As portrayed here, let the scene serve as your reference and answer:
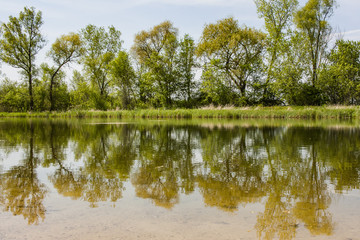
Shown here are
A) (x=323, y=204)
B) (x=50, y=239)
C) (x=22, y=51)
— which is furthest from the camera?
(x=22, y=51)

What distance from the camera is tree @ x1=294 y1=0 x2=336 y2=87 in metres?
34.1

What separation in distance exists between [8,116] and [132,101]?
16898 millimetres

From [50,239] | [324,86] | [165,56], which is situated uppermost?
[165,56]

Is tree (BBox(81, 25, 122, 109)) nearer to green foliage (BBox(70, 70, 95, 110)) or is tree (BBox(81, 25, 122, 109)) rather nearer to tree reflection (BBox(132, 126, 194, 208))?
green foliage (BBox(70, 70, 95, 110))

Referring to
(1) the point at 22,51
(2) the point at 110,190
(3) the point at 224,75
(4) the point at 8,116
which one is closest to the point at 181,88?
(3) the point at 224,75

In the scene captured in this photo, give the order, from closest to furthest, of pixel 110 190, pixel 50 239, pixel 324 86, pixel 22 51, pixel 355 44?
pixel 50 239 < pixel 110 190 < pixel 324 86 < pixel 355 44 < pixel 22 51

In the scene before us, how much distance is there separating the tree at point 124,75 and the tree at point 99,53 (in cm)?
111

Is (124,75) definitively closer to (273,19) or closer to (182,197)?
(273,19)

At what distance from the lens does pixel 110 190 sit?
4043 mm

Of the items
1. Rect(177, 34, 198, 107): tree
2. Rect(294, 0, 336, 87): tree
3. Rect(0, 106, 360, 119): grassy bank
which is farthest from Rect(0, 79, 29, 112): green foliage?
Rect(294, 0, 336, 87): tree

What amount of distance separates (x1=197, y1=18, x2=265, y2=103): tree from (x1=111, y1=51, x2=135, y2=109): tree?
36.9 feet

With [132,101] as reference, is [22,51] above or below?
above

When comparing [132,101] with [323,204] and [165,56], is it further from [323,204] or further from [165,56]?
[323,204]

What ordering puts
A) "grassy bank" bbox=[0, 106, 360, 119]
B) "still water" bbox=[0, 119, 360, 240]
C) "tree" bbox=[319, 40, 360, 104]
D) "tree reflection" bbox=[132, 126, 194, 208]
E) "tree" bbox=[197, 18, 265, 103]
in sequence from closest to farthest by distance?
"still water" bbox=[0, 119, 360, 240] < "tree reflection" bbox=[132, 126, 194, 208] < "grassy bank" bbox=[0, 106, 360, 119] < "tree" bbox=[319, 40, 360, 104] < "tree" bbox=[197, 18, 265, 103]
